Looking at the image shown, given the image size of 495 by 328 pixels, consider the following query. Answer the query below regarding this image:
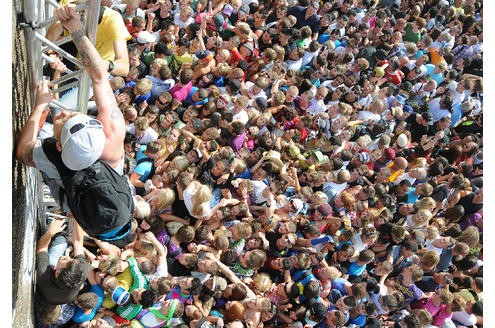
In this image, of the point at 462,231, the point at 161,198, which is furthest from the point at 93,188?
the point at 462,231

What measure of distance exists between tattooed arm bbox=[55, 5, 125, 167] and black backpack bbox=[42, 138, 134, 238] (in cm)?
17

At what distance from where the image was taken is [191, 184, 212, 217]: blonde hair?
17.2ft

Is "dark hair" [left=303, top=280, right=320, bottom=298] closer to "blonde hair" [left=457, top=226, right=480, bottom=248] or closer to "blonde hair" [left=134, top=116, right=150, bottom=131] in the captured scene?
"blonde hair" [left=134, top=116, right=150, bottom=131]

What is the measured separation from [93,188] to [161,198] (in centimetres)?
257

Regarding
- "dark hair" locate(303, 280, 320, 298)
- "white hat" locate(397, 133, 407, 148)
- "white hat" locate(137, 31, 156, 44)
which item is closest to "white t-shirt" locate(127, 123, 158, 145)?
"white hat" locate(137, 31, 156, 44)

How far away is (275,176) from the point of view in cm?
639

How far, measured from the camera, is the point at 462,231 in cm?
714

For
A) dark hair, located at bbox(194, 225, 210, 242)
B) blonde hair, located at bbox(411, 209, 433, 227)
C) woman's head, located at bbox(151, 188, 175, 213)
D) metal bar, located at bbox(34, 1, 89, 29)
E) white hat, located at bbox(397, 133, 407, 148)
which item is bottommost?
blonde hair, located at bbox(411, 209, 433, 227)

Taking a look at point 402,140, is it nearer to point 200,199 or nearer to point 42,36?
point 200,199

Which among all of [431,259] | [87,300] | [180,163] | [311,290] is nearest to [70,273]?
[87,300]

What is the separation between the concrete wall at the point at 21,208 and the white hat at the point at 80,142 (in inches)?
18.2

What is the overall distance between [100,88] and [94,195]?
2.25 ft

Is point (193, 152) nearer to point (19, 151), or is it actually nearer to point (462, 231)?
point (19, 151)

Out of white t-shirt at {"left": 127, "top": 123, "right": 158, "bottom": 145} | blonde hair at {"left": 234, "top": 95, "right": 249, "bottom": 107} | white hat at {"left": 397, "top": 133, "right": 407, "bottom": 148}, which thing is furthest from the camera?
white hat at {"left": 397, "top": 133, "right": 407, "bottom": 148}
